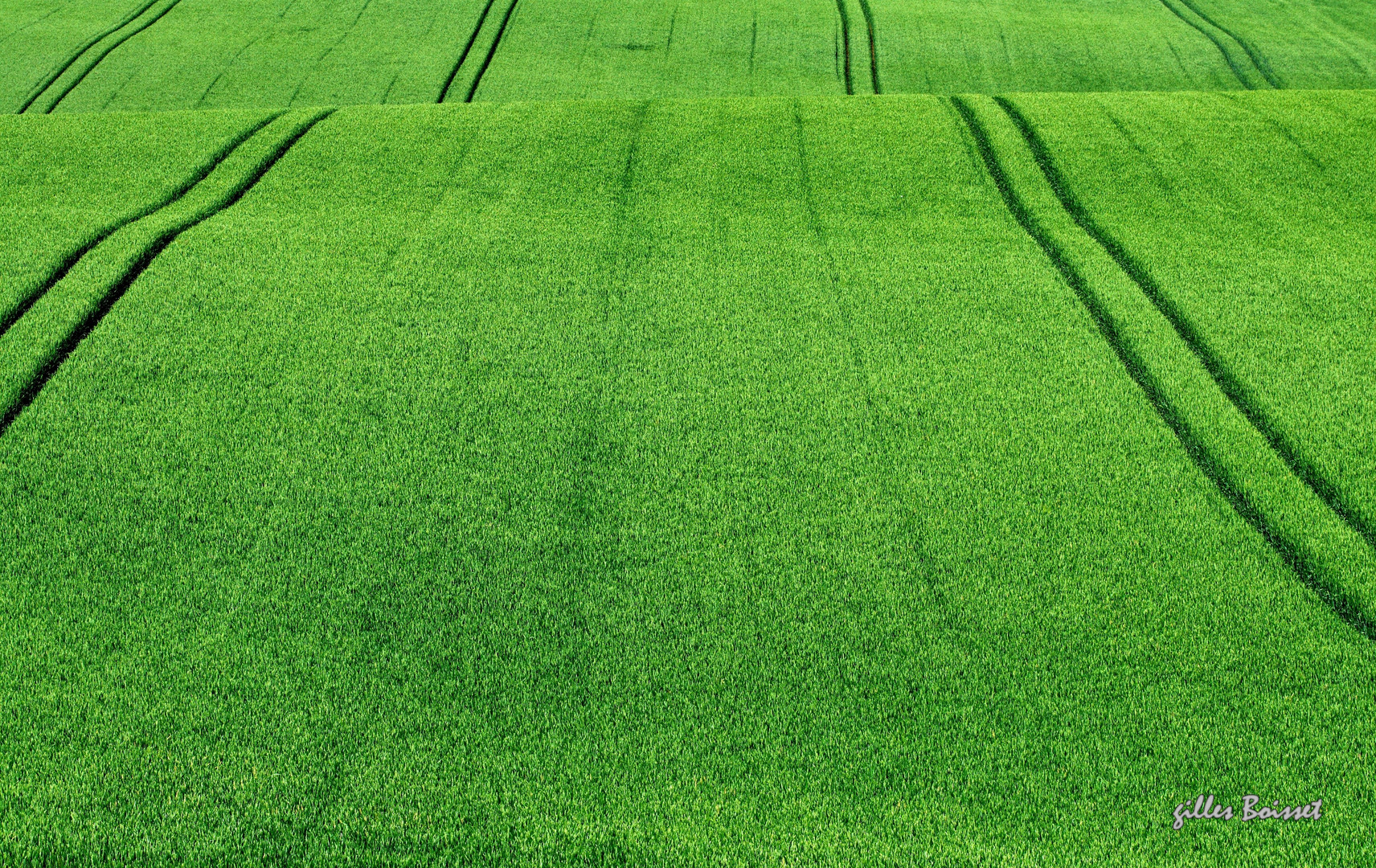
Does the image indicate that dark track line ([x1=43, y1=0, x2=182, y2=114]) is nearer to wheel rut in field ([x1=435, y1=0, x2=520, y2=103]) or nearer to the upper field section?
the upper field section

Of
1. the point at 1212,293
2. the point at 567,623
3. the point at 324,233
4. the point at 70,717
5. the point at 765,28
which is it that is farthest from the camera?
the point at 765,28

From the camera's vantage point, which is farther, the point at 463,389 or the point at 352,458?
the point at 463,389

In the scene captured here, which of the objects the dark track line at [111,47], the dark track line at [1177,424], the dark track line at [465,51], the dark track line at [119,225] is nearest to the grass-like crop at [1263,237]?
the dark track line at [1177,424]

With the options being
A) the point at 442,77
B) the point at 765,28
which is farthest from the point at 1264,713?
the point at 765,28

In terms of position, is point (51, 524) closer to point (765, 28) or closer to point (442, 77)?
point (442, 77)

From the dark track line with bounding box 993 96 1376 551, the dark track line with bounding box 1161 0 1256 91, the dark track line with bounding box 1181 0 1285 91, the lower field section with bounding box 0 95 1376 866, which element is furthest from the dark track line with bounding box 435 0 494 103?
the dark track line with bounding box 1181 0 1285 91

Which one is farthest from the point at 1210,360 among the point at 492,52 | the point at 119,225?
the point at 492,52

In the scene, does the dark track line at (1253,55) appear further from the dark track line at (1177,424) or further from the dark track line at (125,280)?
the dark track line at (125,280)
